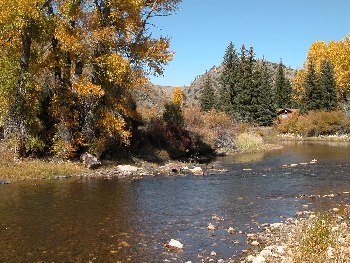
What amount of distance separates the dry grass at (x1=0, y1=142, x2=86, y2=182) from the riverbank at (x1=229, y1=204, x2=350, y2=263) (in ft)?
46.9

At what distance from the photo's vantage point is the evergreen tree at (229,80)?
87250mm

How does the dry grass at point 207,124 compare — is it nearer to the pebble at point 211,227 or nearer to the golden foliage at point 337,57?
the pebble at point 211,227

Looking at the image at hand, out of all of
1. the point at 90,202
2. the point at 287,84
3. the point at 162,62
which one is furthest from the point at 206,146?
the point at 287,84

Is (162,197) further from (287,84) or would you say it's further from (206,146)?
(287,84)

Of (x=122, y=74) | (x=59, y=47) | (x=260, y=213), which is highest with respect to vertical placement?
(x=59, y=47)

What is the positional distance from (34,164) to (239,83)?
6517 cm

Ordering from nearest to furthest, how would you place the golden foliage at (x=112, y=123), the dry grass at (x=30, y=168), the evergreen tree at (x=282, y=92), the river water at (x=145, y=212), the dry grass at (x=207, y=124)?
the river water at (x=145, y=212)
the dry grass at (x=30, y=168)
the golden foliage at (x=112, y=123)
the dry grass at (x=207, y=124)
the evergreen tree at (x=282, y=92)

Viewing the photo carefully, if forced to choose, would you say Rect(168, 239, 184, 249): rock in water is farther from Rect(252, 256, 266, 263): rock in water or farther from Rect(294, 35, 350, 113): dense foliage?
Rect(294, 35, 350, 113): dense foliage

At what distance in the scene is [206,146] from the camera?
4062 centimetres

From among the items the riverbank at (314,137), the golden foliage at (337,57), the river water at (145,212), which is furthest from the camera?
the golden foliage at (337,57)

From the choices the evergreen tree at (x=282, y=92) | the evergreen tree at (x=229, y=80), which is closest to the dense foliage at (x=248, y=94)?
the evergreen tree at (x=229, y=80)

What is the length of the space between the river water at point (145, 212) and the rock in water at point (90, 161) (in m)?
3.25

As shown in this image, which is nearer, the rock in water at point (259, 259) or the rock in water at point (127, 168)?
the rock in water at point (259, 259)

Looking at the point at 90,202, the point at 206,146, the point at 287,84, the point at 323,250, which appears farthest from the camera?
the point at 287,84
